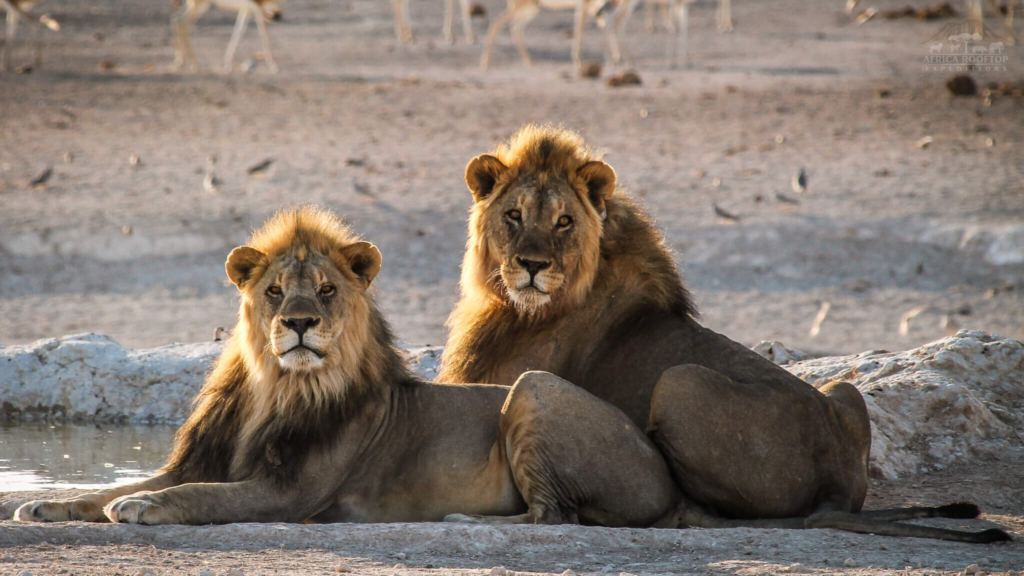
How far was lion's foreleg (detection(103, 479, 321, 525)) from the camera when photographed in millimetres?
4508

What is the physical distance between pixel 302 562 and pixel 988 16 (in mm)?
23232

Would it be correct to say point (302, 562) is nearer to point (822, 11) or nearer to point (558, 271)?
point (558, 271)

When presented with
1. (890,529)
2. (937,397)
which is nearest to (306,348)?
(890,529)

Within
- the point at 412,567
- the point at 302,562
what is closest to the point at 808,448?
the point at 412,567

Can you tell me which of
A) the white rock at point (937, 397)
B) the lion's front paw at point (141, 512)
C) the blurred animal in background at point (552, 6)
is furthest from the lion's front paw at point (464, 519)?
the blurred animal in background at point (552, 6)

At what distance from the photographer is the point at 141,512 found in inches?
177

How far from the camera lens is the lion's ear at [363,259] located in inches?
198

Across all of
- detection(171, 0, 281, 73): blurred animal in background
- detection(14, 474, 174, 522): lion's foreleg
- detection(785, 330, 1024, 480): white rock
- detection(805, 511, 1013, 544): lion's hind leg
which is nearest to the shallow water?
detection(14, 474, 174, 522): lion's foreleg

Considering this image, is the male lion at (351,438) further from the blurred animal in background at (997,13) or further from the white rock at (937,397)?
the blurred animal in background at (997,13)

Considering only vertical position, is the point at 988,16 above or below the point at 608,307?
above

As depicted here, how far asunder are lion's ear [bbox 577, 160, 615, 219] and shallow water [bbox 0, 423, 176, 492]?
255 centimetres

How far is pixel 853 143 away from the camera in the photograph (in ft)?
46.8

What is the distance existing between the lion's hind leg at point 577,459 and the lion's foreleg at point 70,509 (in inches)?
60.8

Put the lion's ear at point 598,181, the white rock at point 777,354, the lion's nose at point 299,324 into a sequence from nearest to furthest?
the lion's nose at point 299,324 → the lion's ear at point 598,181 → the white rock at point 777,354
